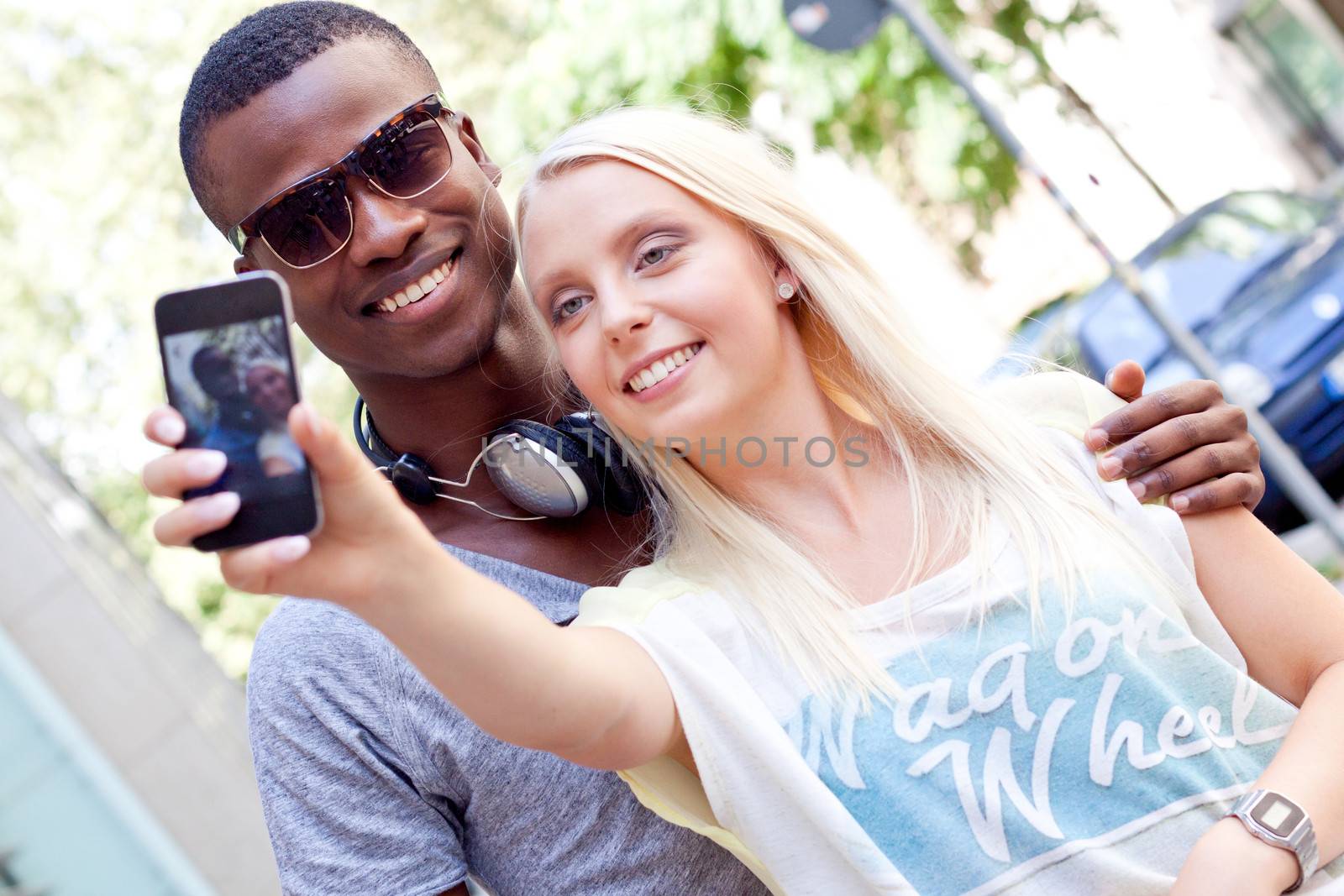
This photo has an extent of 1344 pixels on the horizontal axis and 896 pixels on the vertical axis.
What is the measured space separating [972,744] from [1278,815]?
1.41 feet

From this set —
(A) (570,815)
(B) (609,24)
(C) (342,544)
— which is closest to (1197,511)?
(A) (570,815)

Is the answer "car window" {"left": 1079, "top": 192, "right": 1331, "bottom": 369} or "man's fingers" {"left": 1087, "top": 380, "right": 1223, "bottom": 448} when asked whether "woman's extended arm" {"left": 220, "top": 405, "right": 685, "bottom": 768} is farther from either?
"car window" {"left": 1079, "top": 192, "right": 1331, "bottom": 369}

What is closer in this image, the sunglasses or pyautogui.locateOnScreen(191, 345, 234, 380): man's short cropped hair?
pyautogui.locateOnScreen(191, 345, 234, 380): man's short cropped hair

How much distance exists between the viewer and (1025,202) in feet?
44.7

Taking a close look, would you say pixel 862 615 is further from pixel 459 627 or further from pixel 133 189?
pixel 133 189

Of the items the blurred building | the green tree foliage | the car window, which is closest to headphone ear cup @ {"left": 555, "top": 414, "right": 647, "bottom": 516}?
the blurred building

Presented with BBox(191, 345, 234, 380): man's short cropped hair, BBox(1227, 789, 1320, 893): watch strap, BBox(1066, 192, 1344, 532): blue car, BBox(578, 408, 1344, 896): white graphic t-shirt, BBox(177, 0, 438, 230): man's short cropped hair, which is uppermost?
BBox(177, 0, 438, 230): man's short cropped hair

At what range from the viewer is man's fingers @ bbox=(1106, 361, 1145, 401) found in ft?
7.04

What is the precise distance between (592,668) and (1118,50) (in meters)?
9.50

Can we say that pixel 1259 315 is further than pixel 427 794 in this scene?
Yes

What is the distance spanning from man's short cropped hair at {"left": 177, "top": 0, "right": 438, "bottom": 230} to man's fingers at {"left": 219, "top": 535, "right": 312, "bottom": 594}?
49.0 inches

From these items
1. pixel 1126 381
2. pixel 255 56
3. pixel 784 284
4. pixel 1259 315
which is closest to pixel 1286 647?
pixel 1126 381

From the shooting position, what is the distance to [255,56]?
2.15 m

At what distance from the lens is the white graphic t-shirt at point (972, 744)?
5.68 ft
